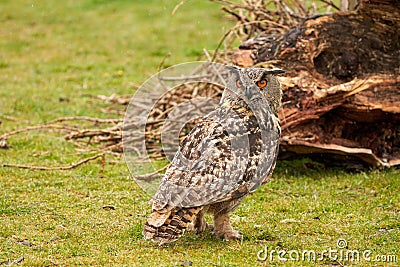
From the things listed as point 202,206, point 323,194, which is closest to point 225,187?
point 202,206

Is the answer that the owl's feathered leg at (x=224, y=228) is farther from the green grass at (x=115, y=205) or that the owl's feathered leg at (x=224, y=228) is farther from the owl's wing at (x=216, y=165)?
the owl's wing at (x=216, y=165)

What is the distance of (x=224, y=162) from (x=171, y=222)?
A: 782mm

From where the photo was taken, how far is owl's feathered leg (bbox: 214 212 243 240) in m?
6.96

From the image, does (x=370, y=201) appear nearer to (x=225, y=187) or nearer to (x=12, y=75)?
(x=225, y=187)

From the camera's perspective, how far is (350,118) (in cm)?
1008

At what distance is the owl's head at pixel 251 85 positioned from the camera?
7.01 metres

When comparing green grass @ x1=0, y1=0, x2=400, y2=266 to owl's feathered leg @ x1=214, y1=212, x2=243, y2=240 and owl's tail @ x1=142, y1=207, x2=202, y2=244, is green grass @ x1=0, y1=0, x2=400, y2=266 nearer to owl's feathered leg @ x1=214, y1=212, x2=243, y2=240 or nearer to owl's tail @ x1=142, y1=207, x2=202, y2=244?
owl's feathered leg @ x1=214, y1=212, x2=243, y2=240

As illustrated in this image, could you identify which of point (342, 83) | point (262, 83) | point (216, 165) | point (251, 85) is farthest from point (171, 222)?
point (342, 83)

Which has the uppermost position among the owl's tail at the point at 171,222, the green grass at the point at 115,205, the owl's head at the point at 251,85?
the owl's head at the point at 251,85

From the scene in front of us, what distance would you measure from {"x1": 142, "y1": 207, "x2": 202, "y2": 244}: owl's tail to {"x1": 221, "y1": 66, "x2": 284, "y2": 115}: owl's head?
136cm

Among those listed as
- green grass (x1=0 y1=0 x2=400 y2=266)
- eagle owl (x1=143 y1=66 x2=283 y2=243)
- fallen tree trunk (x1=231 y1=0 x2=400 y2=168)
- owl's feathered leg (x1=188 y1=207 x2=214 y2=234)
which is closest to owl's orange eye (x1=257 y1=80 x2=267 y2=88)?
eagle owl (x1=143 y1=66 x2=283 y2=243)

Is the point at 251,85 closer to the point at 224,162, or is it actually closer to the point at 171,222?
the point at 224,162

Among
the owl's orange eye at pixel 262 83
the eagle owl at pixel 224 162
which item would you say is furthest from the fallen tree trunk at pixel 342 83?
the owl's orange eye at pixel 262 83

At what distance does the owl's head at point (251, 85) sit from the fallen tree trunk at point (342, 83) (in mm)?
2514
